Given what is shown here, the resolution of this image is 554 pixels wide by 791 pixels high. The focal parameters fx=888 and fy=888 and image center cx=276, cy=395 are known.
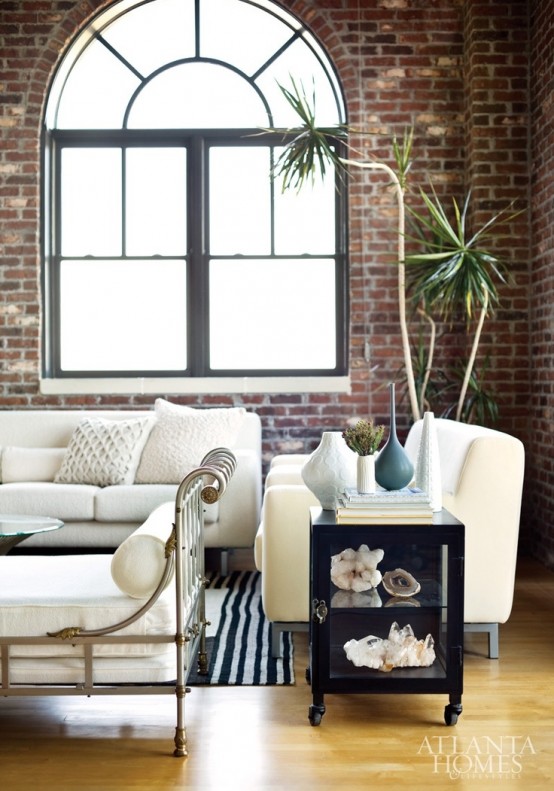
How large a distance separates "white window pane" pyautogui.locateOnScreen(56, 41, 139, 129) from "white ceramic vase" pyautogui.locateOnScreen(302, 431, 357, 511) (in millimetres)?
3971

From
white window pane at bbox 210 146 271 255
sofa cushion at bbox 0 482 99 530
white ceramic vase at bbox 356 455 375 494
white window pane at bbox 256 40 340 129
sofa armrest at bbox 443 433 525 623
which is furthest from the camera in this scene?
white window pane at bbox 210 146 271 255

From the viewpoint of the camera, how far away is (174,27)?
6270mm

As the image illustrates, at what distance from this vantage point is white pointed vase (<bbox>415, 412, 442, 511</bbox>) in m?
3.05

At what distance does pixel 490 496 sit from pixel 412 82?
3585mm

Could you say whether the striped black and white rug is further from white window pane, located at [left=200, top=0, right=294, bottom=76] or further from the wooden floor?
white window pane, located at [left=200, top=0, right=294, bottom=76]

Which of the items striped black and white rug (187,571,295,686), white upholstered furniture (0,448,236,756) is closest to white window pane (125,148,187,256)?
striped black and white rug (187,571,295,686)

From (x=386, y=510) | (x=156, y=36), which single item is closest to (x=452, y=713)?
(x=386, y=510)

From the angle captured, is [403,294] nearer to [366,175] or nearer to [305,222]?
[366,175]

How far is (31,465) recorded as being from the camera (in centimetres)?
548

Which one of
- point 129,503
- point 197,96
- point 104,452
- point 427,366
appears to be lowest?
point 129,503

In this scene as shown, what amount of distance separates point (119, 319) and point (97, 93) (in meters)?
1.60

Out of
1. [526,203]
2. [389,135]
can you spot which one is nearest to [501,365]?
[526,203]

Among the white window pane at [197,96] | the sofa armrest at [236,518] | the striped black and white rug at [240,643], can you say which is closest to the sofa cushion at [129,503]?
the sofa armrest at [236,518]

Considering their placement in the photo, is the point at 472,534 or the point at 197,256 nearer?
the point at 472,534
